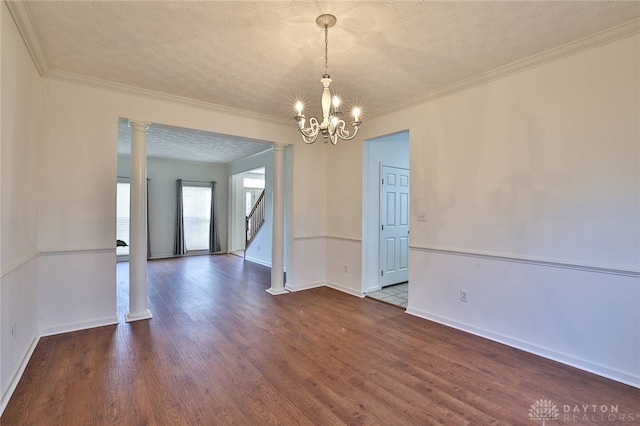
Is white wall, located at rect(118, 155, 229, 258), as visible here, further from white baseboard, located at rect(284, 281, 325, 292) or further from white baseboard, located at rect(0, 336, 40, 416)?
white baseboard, located at rect(0, 336, 40, 416)

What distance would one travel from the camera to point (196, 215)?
8719 mm

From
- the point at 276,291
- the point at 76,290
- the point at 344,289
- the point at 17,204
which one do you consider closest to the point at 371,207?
the point at 344,289

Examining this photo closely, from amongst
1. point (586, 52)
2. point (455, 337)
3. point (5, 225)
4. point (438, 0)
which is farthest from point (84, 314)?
point (586, 52)

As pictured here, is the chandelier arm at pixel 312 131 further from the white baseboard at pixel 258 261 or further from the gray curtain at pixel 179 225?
the gray curtain at pixel 179 225

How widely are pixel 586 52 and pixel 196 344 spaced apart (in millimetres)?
4312

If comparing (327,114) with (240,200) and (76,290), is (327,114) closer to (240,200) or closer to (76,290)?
(76,290)

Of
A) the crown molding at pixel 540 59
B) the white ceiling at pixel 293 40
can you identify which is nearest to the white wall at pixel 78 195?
the white ceiling at pixel 293 40

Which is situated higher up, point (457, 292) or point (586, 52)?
point (586, 52)

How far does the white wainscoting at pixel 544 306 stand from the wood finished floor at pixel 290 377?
15 cm

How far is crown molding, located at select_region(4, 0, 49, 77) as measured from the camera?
2025 mm

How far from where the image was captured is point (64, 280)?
3.13m

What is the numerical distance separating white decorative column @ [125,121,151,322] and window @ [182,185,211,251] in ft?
16.9

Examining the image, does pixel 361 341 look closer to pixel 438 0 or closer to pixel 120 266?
pixel 438 0

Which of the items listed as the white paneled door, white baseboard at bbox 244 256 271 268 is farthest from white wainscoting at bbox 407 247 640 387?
white baseboard at bbox 244 256 271 268
